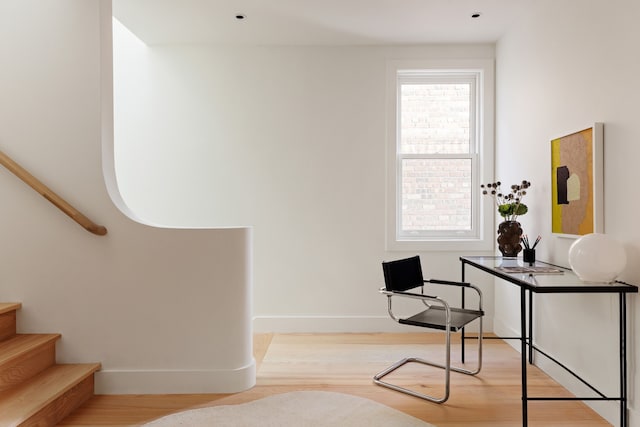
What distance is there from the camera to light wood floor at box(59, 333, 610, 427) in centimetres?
253

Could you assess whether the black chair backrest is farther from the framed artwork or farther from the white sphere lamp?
the white sphere lamp

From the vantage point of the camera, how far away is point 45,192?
8.91 feet

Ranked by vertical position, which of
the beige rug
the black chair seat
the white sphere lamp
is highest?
the white sphere lamp

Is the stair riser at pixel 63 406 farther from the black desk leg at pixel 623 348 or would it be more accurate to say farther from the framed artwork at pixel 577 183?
the framed artwork at pixel 577 183

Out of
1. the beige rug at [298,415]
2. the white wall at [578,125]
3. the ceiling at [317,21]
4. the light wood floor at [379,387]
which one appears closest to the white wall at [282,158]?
the ceiling at [317,21]

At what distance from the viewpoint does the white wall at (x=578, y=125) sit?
227cm

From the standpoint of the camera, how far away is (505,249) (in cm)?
330

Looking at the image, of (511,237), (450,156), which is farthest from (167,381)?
(450,156)

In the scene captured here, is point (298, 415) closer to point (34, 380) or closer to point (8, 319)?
point (34, 380)

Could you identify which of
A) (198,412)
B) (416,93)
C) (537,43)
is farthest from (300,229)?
(537,43)

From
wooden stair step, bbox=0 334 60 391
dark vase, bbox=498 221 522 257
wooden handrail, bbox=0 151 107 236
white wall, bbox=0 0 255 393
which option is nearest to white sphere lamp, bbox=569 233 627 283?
dark vase, bbox=498 221 522 257

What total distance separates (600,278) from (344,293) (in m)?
2.32

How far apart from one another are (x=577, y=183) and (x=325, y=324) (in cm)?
241

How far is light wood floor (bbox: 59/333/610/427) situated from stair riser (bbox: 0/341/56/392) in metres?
0.33
